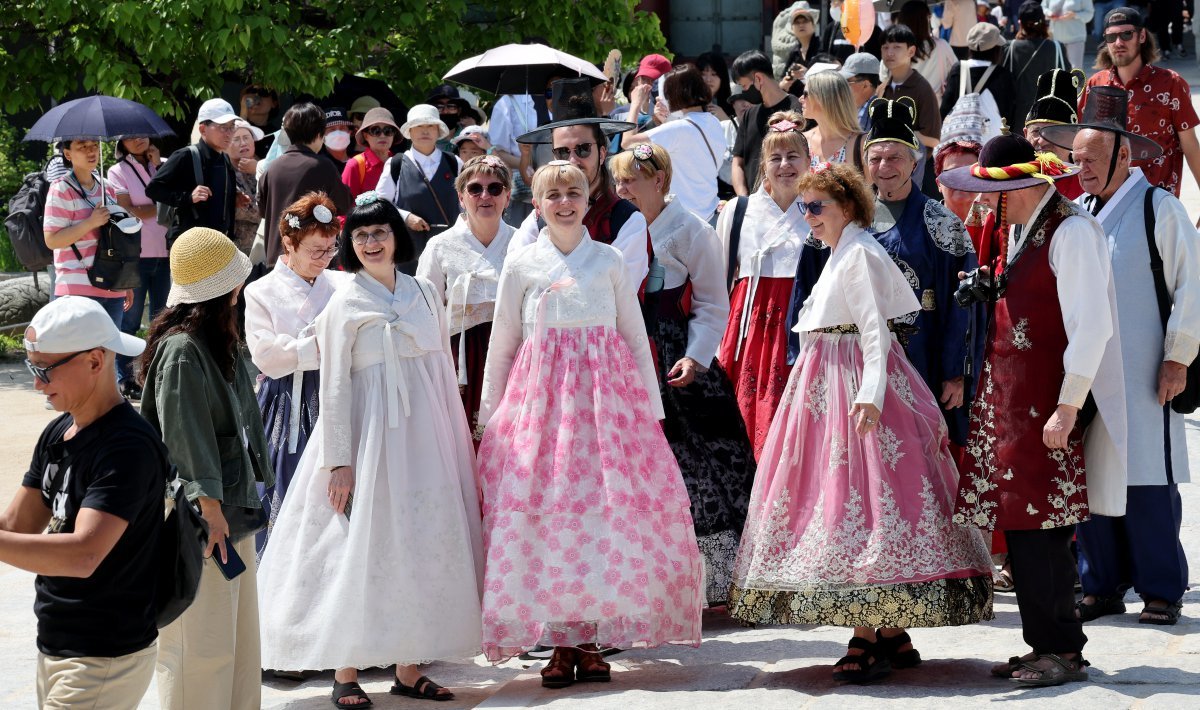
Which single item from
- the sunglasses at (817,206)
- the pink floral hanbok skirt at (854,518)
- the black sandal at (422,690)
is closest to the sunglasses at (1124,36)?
the sunglasses at (817,206)

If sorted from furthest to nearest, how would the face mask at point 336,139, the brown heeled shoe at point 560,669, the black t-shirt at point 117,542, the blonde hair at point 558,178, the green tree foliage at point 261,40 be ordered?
the green tree foliage at point 261,40 < the face mask at point 336,139 < the blonde hair at point 558,178 < the brown heeled shoe at point 560,669 < the black t-shirt at point 117,542

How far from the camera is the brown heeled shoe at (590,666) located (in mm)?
5395

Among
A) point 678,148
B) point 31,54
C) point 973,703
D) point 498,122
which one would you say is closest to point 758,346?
point 973,703

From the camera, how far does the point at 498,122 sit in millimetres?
10320

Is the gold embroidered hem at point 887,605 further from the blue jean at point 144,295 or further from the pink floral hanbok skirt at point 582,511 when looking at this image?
the blue jean at point 144,295

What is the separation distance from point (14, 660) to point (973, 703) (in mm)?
3645

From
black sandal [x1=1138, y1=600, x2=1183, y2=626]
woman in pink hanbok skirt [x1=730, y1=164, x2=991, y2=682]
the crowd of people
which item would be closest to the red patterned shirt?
the crowd of people

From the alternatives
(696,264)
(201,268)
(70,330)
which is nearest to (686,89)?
(696,264)

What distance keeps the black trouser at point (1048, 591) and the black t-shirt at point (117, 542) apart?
2.70m

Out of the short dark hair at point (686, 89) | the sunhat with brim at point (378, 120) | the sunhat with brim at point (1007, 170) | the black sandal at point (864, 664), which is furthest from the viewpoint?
the sunhat with brim at point (378, 120)

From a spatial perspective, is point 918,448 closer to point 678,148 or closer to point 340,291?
point 340,291

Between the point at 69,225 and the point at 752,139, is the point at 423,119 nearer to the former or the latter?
the point at 752,139

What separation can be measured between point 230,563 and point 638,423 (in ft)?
4.97

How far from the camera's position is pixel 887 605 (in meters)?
4.96
